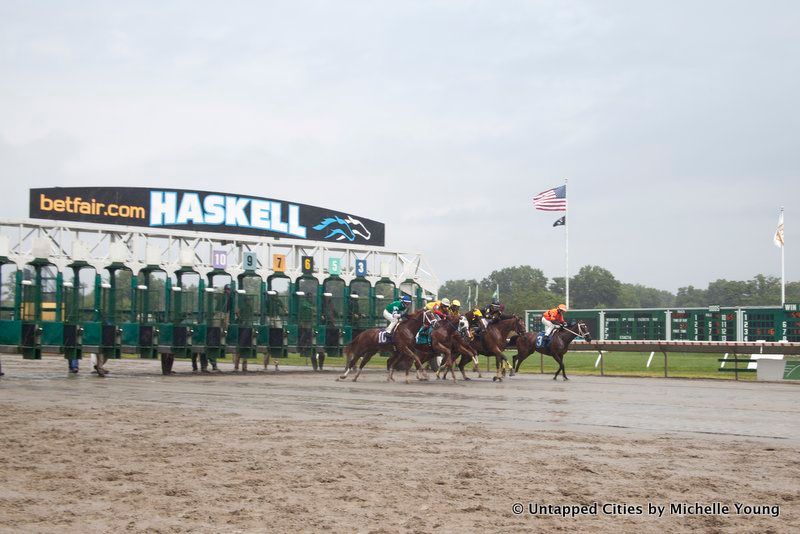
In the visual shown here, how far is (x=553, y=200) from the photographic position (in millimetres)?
36969

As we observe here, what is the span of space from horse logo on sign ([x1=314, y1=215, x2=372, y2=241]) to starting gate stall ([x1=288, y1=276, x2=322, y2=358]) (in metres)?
3.09

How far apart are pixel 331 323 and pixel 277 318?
6.34ft

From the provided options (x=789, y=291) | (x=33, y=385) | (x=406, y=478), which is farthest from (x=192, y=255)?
(x=789, y=291)

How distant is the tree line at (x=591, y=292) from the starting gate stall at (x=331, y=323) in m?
20.8

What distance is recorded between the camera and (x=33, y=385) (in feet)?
63.5

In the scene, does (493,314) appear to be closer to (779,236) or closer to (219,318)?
(219,318)

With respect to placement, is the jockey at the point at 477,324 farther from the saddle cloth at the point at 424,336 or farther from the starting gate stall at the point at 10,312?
the starting gate stall at the point at 10,312

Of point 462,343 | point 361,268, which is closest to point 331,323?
point 361,268

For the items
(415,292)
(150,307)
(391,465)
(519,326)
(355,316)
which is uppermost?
(415,292)

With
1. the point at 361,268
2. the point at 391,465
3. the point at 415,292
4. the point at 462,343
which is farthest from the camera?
the point at 415,292

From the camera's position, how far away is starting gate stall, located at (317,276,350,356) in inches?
1110

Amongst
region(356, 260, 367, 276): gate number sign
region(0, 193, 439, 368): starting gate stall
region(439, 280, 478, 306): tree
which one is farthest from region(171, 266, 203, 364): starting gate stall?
region(439, 280, 478, 306): tree

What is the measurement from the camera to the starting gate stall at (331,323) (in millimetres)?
28188

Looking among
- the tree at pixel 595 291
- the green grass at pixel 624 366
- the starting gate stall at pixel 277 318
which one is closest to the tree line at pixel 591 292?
the tree at pixel 595 291
